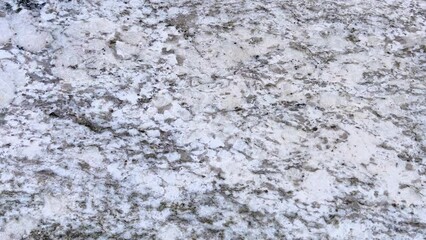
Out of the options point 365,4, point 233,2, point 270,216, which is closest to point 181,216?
point 270,216

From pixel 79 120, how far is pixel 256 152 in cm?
61

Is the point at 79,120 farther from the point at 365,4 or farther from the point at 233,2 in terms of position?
the point at 365,4

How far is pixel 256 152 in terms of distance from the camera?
1.79 m

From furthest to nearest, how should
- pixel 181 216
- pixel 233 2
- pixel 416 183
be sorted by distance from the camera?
pixel 233 2, pixel 416 183, pixel 181 216

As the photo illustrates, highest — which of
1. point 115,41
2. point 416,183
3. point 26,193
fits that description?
point 115,41

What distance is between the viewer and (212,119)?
73.7 inches

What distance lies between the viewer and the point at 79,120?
1830 mm

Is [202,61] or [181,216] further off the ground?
[202,61]

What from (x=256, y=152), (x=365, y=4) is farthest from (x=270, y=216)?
(x=365, y=4)

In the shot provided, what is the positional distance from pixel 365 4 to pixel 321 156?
0.83m

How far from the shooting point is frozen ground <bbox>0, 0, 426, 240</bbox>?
1.63 m

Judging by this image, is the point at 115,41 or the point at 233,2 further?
the point at 233,2

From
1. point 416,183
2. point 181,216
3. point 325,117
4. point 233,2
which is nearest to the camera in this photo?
point 181,216

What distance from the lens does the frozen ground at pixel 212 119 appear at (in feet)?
5.35
